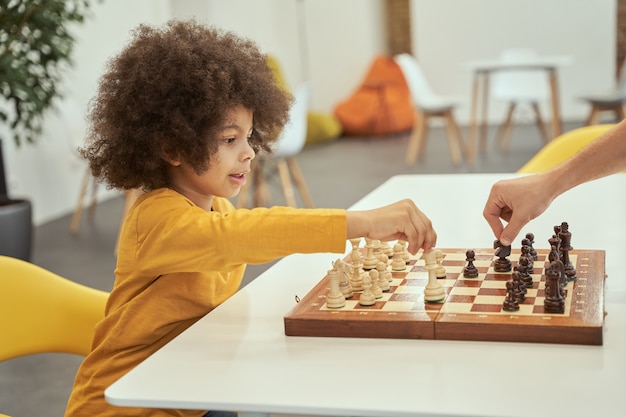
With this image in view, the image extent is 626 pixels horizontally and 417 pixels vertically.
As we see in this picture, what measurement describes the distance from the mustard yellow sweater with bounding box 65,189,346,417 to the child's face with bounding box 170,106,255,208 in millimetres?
80

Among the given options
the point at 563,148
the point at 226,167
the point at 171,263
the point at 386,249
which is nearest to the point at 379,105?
the point at 563,148

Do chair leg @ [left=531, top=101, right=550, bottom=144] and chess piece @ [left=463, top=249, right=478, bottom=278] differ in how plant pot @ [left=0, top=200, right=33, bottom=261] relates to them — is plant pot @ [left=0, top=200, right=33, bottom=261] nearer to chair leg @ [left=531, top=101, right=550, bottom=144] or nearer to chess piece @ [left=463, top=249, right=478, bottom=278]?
chess piece @ [left=463, top=249, right=478, bottom=278]

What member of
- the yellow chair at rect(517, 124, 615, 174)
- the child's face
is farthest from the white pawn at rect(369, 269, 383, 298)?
the yellow chair at rect(517, 124, 615, 174)

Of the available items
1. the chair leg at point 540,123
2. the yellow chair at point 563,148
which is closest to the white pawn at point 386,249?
the yellow chair at point 563,148

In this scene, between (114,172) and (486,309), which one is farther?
(114,172)

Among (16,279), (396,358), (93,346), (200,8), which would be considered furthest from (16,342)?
(200,8)

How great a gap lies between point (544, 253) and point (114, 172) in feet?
2.80

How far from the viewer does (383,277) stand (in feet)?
4.99

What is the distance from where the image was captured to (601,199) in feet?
7.34

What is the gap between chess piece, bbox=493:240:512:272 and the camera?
156cm

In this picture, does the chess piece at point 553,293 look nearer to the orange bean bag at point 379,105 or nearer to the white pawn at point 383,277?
the white pawn at point 383,277

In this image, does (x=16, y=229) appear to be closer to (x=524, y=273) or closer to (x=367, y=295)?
(x=367, y=295)

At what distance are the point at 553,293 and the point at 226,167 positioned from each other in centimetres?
67

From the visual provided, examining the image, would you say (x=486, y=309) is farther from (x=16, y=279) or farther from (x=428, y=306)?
(x=16, y=279)
